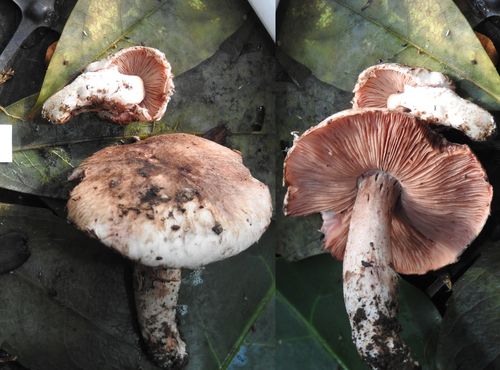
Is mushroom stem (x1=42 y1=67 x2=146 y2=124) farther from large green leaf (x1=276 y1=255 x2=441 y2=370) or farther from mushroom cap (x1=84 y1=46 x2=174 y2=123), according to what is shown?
large green leaf (x1=276 y1=255 x2=441 y2=370)

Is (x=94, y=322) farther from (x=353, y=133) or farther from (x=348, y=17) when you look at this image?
(x=348, y=17)

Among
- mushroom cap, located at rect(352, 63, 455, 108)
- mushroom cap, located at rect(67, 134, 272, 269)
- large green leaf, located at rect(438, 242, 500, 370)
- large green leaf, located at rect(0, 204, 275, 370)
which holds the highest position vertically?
mushroom cap, located at rect(352, 63, 455, 108)

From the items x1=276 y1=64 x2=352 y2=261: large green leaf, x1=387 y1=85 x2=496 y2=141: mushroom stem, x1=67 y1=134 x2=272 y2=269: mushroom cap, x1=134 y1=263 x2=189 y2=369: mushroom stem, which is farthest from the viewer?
x1=276 y1=64 x2=352 y2=261: large green leaf

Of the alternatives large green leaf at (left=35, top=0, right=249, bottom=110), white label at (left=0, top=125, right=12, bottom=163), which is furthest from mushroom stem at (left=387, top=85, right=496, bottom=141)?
white label at (left=0, top=125, right=12, bottom=163)

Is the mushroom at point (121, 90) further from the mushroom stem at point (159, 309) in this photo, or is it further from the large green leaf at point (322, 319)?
the large green leaf at point (322, 319)

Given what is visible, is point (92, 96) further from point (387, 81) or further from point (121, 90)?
point (387, 81)

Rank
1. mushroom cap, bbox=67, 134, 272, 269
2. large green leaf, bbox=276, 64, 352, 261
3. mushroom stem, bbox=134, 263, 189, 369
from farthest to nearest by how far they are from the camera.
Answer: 1. large green leaf, bbox=276, 64, 352, 261
2. mushroom stem, bbox=134, 263, 189, 369
3. mushroom cap, bbox=67, 134, 272, 269
